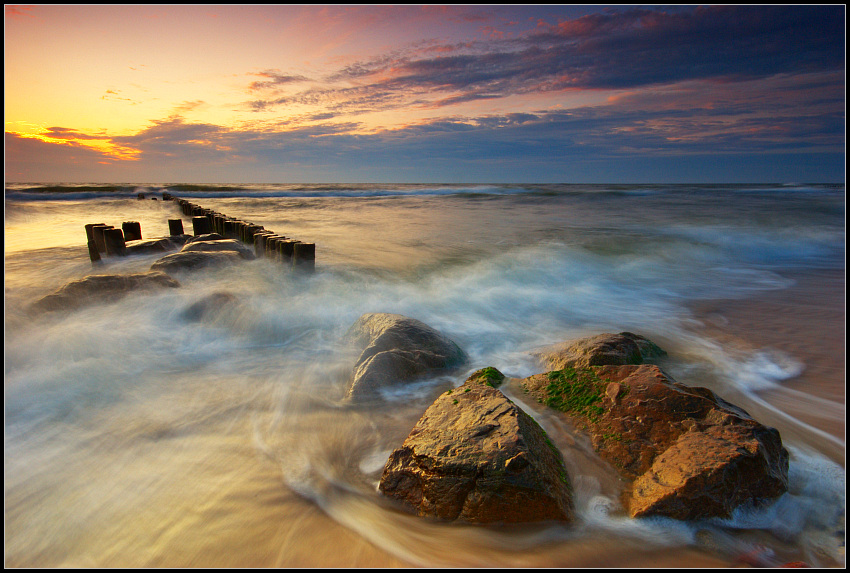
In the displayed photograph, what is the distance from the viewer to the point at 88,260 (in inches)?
304

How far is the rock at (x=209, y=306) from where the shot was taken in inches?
191

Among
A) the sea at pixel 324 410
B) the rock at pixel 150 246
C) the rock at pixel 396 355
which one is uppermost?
the rock at pixel 150 246

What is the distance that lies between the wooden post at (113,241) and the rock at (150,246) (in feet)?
0.66

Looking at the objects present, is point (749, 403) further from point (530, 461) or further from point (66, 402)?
point (66, 402)

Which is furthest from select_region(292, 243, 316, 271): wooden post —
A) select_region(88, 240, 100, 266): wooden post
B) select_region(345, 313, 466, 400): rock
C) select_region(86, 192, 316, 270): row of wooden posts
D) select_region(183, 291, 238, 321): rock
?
→ select_region(88, 240, 100, 266): wooden post

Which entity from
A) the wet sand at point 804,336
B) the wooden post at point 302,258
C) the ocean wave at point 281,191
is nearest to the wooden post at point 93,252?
the wooden post at point 302,258

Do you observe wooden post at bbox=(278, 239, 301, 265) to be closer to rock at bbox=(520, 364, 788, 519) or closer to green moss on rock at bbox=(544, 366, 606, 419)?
green moss on rock at bbox=(544, 366, 606, 419)

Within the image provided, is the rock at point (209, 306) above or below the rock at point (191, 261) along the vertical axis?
below

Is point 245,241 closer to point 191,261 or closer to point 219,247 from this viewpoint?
point 219,247

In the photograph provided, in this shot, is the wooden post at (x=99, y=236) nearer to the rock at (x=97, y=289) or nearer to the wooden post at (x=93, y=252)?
the wooden post at (x=93, y=252)

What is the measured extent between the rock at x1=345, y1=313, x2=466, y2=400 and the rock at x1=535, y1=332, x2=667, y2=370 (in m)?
0.93

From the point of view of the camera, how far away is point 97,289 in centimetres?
497

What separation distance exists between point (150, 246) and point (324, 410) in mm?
7148

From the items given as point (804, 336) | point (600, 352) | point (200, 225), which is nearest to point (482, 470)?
point (600, 352)
